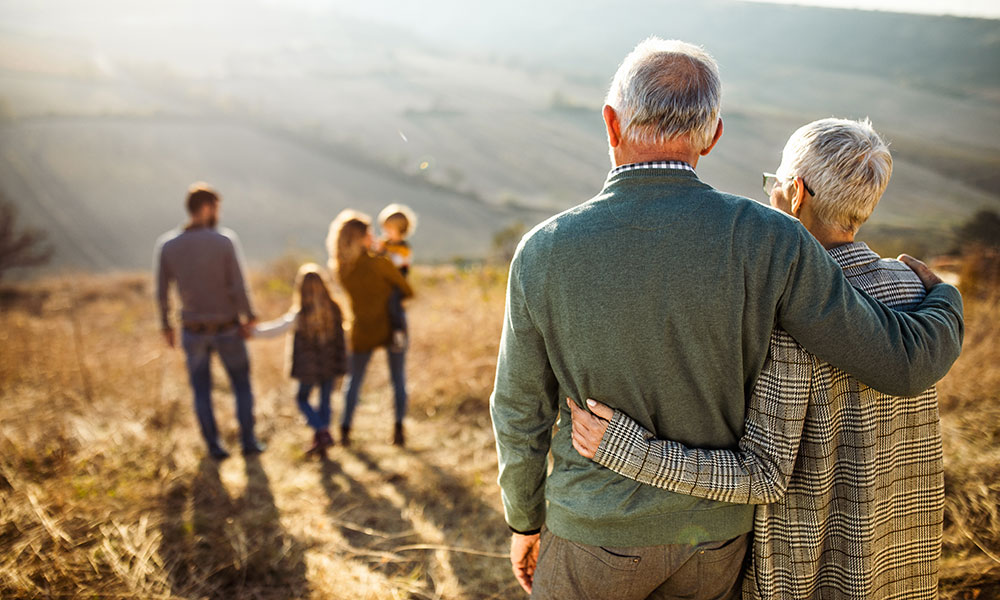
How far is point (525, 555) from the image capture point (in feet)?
5.01

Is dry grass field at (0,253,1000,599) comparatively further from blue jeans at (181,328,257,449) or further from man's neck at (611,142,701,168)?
man's neck at (611,142,701,168)

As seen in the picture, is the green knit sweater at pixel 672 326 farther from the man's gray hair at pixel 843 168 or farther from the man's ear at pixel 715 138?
the man's gray hair at pixel 843 168

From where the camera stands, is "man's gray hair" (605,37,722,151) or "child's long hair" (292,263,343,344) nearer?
"man's gray hair" (605,37,722,151)

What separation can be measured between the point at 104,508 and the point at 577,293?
328 centimetres

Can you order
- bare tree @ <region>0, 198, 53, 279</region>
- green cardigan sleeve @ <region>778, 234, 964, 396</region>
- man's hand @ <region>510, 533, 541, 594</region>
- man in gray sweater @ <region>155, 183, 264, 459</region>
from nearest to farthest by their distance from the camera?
green cardigan sleeve @ <region>778, 234, 964, 396</region>
man's hand @ <region>510, 533, 541, 594</region>
man in gray sweater @ <region>155, 183, 264, 459</region>
bare tree @ <region>0, 198, 53, 279</region>

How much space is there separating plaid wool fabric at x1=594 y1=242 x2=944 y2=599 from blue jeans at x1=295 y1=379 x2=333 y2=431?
336cm

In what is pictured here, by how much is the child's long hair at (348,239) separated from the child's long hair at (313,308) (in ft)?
0.66

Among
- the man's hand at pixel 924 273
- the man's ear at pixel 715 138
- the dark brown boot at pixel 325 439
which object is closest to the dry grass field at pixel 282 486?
the dark brown boot at pixel 325 439

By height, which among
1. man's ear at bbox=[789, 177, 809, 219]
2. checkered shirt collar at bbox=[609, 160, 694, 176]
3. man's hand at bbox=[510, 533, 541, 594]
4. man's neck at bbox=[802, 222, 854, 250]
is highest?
checkered shirt collar at bbox=[609, 160, 694, 176]

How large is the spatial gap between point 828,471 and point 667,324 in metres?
0.54

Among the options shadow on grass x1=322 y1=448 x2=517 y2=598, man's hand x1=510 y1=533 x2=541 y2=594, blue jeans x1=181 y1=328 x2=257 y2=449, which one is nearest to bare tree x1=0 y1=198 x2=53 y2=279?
blue jeans x1=181 y1=328 x2=257 y2=449

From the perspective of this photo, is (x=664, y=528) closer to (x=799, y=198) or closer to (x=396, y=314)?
(x=799, y=198)

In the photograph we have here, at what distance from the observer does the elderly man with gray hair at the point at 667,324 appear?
1.08m

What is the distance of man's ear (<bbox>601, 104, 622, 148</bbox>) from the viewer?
120 centimetres
